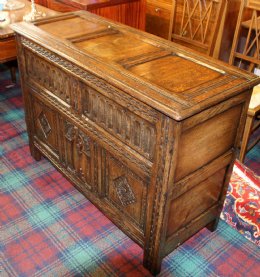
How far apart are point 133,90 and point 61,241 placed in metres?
1.04

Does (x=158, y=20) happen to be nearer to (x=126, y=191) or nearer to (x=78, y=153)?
(x=78, y=153)

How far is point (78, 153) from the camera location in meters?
2.05

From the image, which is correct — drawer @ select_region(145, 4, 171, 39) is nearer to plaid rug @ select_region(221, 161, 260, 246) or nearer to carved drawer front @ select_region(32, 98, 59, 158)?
carved drawer front @ select_region(32, 98, 59, 158)

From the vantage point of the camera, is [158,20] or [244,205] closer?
[244,205]

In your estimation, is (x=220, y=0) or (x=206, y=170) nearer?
(x=206, y=170)

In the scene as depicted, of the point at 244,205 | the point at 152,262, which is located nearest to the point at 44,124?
the point at 152,262

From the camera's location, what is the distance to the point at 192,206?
5.78ft

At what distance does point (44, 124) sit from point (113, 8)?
1760 mm

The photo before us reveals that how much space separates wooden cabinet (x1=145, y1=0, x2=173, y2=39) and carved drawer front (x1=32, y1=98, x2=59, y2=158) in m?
2.15

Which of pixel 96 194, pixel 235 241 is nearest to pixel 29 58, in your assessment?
pixel 96 194

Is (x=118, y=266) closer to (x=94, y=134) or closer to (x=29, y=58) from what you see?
(x=94, y=134)

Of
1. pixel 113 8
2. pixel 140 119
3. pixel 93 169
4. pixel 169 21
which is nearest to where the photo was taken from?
pixel 140 119

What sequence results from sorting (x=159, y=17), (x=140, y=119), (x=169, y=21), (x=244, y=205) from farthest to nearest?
1. (x=159, y=17)
2. (x=169, y=21)
3. (x=244, y=205)
4. (x=140, y=119)

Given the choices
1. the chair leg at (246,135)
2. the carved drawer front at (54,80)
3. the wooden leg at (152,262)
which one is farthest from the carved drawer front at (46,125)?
the chair leg at (246,135)
